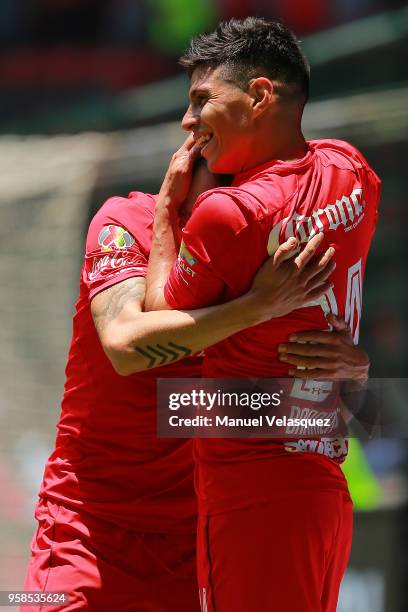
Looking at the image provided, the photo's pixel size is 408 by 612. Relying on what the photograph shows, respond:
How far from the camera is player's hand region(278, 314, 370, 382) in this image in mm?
2273

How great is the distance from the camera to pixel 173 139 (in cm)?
490

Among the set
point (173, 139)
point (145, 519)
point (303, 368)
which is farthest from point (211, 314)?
point (173, 139)

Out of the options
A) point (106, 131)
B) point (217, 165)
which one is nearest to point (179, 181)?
point (217, 165)

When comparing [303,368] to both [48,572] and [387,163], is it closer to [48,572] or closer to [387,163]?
[48,572]

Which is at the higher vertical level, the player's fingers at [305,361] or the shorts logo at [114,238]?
the shorts logo at [114,238]

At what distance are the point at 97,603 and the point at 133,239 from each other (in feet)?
2.88

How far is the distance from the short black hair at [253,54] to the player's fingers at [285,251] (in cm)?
42

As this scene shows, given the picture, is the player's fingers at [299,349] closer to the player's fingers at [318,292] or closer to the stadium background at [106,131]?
the player's fingers at [318,292]

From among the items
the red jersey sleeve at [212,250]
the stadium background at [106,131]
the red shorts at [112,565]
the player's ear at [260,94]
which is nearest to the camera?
the red jersey sleeve at [212,250]

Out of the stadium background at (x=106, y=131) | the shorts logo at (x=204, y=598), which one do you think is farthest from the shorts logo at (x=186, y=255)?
the stadium background at (x=106, y=131)

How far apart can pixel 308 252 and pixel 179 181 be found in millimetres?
453

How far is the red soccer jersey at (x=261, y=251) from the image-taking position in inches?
86.2

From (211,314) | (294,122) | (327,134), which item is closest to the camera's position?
(211,314)

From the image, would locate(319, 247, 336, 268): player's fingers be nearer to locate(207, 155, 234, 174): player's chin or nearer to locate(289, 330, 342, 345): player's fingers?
locate(289, 330, 342, 345): player's fingers
